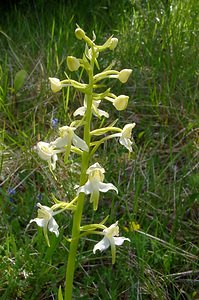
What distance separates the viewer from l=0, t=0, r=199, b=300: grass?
6.44 feet

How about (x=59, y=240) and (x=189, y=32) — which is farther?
(x=189, y=32)

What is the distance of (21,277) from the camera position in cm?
A: 200

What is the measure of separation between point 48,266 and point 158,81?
1445 mm

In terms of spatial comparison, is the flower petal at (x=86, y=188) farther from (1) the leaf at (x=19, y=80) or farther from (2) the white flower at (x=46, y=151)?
(1) the leaf at (x=19, y=80)

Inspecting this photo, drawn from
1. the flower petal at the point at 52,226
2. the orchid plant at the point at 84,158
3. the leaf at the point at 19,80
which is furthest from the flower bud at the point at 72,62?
the leaf at the point at 19,80

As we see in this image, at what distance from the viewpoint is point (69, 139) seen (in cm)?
148

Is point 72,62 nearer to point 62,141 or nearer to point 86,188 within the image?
point 62,141

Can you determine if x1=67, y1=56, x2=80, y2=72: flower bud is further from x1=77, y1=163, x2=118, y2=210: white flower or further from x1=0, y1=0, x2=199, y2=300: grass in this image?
x1=0, y1=0, x2=199, y2=300: grass

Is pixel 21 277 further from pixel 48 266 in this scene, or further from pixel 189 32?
pixel 189 32

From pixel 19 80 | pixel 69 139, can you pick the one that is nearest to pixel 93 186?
pixel 69 139

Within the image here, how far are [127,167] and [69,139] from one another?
108cm

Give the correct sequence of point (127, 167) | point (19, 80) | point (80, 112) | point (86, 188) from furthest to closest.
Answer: point (19, 80)
point (127, 167)
point (80, 112)
point (86, 188)

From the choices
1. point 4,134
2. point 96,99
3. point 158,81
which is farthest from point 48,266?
point 158,81

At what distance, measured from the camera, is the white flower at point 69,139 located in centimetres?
146
